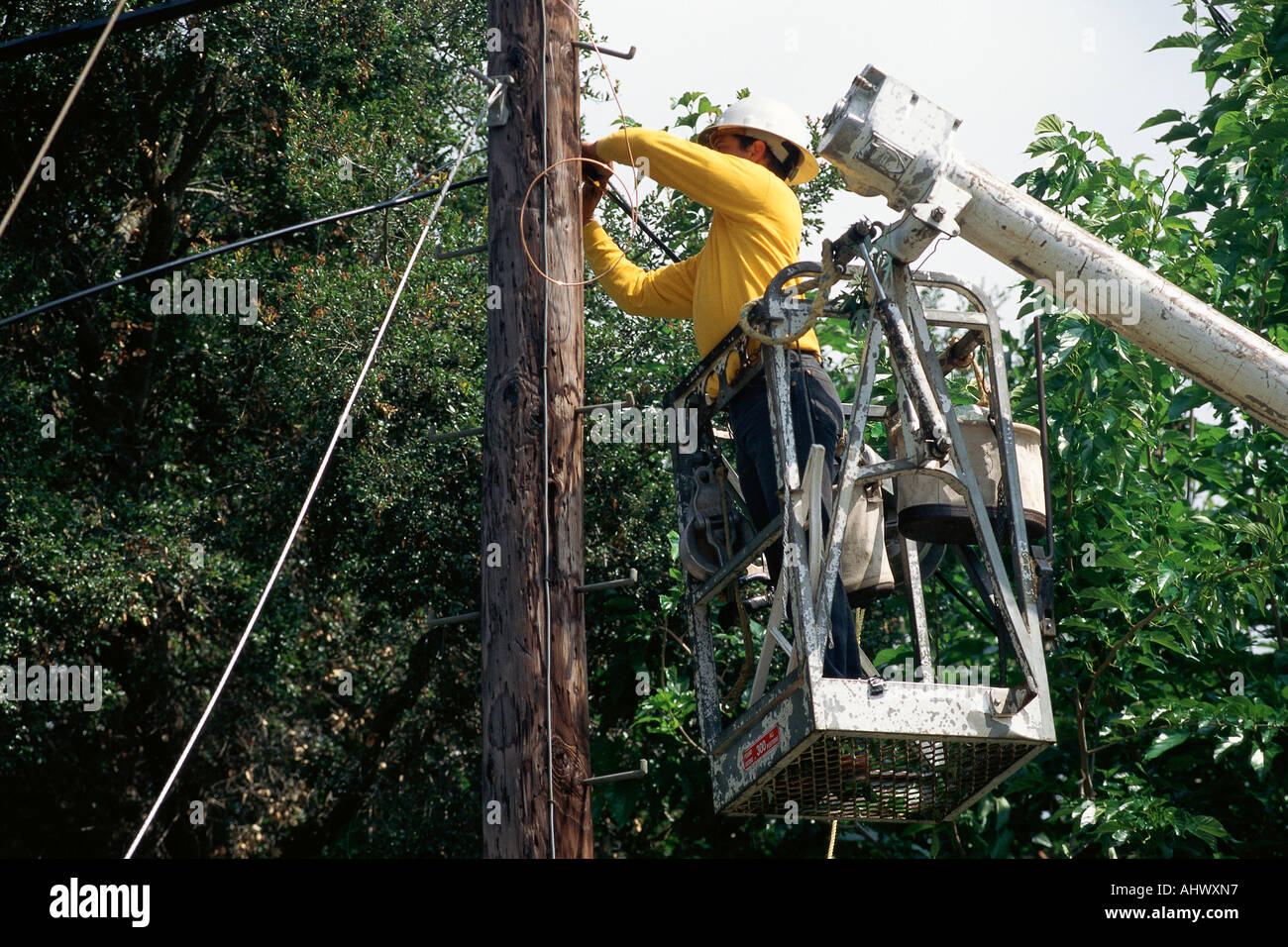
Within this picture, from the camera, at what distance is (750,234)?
6047 mm

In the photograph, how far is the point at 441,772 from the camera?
13.4 m

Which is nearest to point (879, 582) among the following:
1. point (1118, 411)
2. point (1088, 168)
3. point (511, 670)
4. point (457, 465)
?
point (511, 670)

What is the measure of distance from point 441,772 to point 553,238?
28.1 feet

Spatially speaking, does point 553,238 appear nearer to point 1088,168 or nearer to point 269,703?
point 1088,168

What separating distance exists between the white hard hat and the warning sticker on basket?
7.54ft

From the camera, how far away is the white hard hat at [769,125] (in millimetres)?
6137

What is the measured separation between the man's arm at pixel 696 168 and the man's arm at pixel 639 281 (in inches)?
26.2

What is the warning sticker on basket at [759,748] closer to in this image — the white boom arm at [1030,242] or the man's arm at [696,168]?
the white boom arm at [1030,242]

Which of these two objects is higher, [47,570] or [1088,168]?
[1088,168]

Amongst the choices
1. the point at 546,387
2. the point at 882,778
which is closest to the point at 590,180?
the point at 546,387

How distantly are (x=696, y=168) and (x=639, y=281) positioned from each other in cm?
98

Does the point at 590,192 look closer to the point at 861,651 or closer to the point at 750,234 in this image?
the point at 750,234
